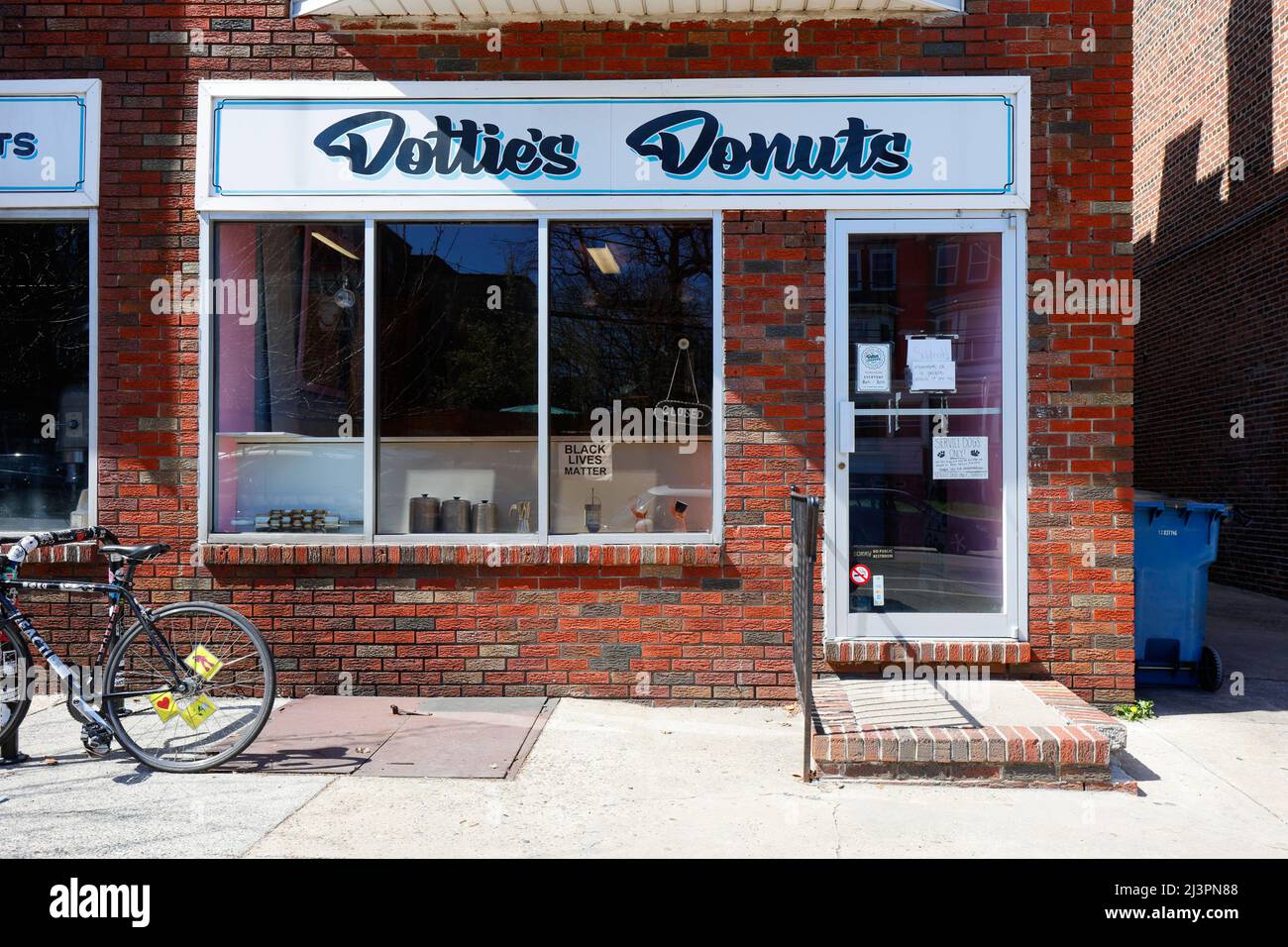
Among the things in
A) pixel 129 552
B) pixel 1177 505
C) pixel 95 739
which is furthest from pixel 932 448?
pixel 95 739

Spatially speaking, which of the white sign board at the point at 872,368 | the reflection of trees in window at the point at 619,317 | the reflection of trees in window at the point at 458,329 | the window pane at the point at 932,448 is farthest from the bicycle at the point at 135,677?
the white sign board at the point at 872,368

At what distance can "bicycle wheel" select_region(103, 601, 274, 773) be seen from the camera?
4527mm

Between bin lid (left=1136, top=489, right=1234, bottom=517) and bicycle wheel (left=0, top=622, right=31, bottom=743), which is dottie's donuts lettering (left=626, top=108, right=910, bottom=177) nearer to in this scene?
bin lid (left=1136, top=489, right=1234, bottom=517)

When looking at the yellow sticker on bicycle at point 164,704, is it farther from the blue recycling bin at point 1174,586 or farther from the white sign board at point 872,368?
the blue recycling bin at point 1174,586

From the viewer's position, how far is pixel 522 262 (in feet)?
19.5

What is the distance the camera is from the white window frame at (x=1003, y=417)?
5688mm

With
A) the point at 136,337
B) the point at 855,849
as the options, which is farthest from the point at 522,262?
the point at 855,849

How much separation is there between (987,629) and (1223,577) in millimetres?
8266

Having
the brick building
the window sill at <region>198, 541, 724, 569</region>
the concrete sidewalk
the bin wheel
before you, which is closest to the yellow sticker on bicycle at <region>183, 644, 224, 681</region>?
the concrete sidewalk

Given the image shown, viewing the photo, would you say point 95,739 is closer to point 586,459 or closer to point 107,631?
point 107,631

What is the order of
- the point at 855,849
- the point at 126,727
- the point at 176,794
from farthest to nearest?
the point at 126,727 → the point at 176,794 → the point at 855,849

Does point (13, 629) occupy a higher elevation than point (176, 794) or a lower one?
higher

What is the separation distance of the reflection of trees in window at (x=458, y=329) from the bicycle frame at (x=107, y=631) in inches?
73.6

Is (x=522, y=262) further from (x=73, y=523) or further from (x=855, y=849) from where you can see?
(x=855, y=849)
